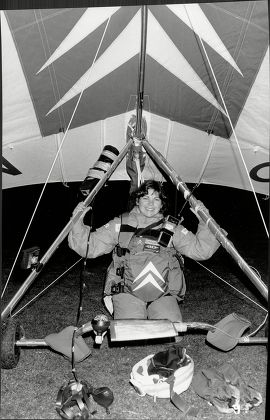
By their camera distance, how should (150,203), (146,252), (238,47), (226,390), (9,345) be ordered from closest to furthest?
(226,390) → (9,345) → (146,252) → (150,203) → (238,47)

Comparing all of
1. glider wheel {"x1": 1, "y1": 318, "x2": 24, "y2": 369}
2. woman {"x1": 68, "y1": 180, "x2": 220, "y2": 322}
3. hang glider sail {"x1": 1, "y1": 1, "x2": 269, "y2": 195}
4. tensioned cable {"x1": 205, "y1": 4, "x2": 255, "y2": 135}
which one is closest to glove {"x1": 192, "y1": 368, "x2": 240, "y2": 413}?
woman {"x1": 68, "y1": 180, "x2": 220, "y2": 322}

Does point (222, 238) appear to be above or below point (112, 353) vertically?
above

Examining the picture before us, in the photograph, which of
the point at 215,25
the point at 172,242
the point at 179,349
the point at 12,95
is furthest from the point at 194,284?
the point at 12,95

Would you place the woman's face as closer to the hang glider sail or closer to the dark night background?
the hang glider sail

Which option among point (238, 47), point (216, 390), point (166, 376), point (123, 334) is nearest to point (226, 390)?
point (216, 390)

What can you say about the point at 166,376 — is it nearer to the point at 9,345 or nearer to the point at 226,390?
the point at 226,390

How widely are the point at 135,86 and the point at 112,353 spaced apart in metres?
2.35

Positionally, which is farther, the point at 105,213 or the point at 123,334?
the point at 105,213

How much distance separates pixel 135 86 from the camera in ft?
12.3

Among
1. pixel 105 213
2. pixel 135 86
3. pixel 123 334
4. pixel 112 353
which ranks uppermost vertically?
pixel 135 86

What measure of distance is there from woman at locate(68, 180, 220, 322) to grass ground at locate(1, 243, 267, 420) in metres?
0.23

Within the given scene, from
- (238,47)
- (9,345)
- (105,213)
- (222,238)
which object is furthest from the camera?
(105,213)

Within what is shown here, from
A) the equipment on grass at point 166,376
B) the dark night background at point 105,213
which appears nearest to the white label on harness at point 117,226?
the equipment on grass at point 166,376

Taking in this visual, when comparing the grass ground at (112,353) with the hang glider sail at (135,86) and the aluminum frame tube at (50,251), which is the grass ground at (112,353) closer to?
the aluminum frame tube at (50,251)
